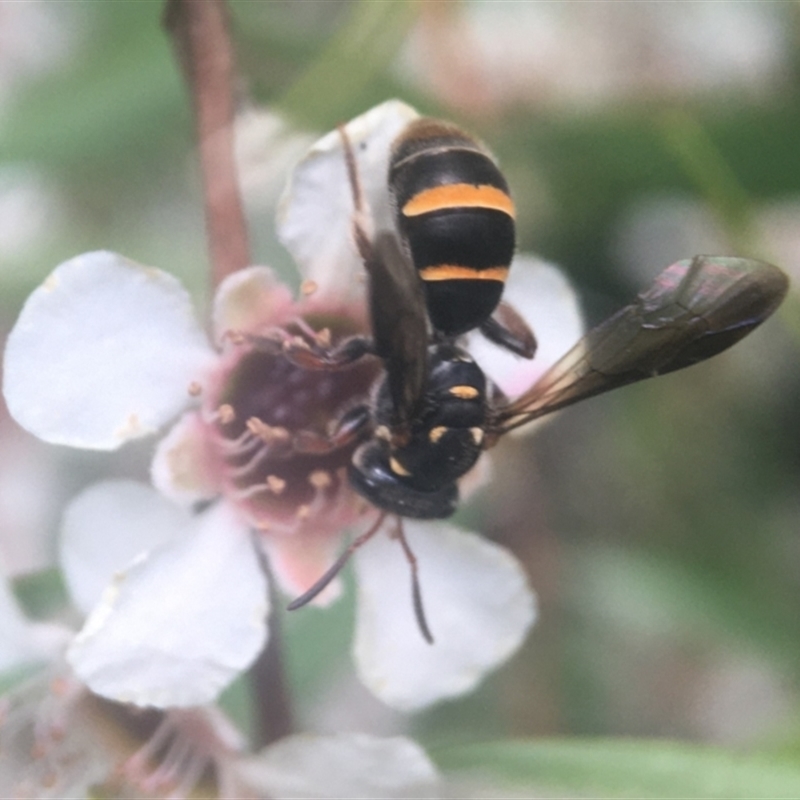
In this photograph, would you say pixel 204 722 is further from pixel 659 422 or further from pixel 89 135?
pixel 659 422

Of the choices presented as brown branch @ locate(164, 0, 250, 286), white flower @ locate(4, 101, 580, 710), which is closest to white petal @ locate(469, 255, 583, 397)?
white flower @ locate(4, 101, 580, 710)

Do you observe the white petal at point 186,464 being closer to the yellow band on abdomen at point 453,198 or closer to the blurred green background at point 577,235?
the blurred green background at point 577,235

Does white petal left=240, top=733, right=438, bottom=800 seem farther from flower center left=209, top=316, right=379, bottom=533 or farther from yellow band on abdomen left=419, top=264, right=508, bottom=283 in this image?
yellow band on abdomen left=419, top=264, right=508, bottom=283

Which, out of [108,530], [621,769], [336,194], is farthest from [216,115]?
[621,769]

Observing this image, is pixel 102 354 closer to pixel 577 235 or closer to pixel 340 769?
pixel 340 769

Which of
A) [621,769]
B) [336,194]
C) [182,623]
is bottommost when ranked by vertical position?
[621,769]

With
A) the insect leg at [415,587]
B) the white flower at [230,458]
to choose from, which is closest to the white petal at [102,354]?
the white flower at [230,458]
